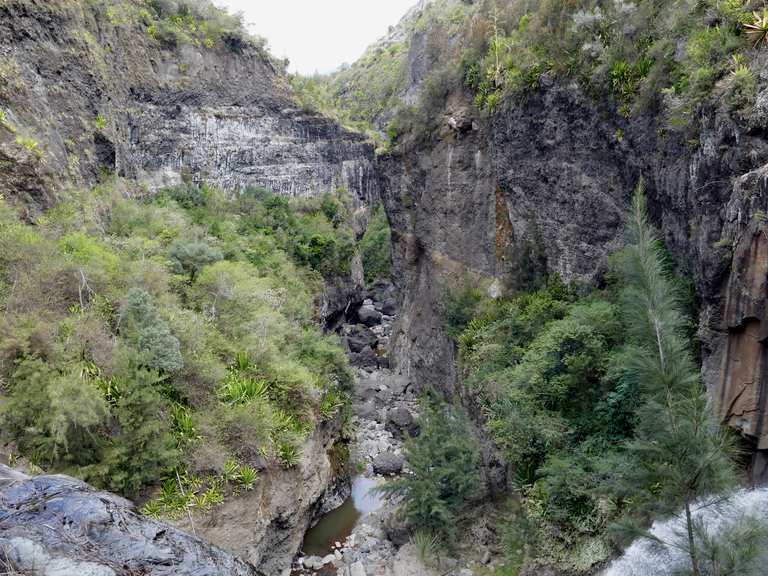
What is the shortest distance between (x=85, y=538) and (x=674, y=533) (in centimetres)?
686

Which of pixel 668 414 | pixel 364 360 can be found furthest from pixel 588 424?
pixel 364 360

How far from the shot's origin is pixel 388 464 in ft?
62.6

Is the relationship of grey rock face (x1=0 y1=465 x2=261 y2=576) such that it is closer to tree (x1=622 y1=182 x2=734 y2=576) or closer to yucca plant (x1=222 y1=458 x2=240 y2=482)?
tree (x1=622 y1=182 x2=734 y2=576)

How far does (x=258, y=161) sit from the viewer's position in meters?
36.7

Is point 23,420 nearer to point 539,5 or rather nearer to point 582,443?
point 582,443

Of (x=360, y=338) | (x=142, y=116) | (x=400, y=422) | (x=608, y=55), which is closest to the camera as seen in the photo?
(x=608, y=55)

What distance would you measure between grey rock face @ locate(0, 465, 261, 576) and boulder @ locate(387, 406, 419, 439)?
15.4 meters

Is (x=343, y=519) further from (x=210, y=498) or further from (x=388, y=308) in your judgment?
(x=388, y=308)

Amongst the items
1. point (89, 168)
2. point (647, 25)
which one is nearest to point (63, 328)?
point (89, 168)

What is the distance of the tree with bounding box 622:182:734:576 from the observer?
604 centimetres

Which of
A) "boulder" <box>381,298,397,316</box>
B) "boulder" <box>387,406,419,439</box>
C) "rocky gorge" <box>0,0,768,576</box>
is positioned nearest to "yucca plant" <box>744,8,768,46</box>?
"rocky gorge" <box>0,0,768,576</box>

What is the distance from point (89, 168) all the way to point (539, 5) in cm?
1987

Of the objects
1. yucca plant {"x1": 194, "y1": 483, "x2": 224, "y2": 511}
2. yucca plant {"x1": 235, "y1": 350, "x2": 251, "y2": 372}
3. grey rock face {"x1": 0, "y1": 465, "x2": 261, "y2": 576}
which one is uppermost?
grey rock face {"x1": 0, "y1": 465, "x2": 261, "y2": 576}

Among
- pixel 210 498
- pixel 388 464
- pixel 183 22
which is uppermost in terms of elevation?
pixel 183 22
